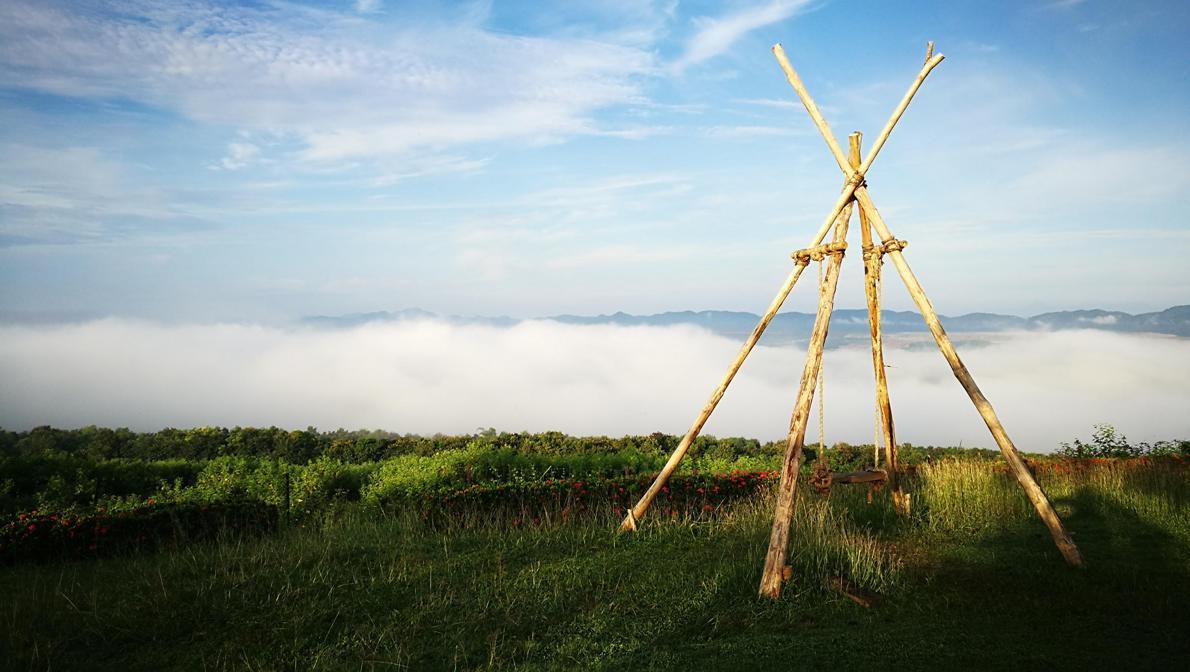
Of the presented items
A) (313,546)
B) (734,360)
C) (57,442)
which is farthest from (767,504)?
(57,442)

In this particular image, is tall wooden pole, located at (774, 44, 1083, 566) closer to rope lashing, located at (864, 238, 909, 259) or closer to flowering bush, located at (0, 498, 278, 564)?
rope lashing, located at (864, 238, 909, 259)

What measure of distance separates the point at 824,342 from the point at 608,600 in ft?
9.46

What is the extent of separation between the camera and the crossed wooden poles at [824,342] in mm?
6328

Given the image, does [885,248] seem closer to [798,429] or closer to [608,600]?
[798,429]

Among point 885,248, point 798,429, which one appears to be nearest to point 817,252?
point 885,248

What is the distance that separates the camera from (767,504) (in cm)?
827

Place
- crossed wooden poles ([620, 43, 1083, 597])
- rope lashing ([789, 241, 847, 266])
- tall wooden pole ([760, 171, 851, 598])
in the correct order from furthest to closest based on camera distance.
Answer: rope lashing ([789, 241, 847, 266]) → crossed wooden poles ([620, 43, 1083, 597]) → tall wooden pole ([760, 171, 851, 598])

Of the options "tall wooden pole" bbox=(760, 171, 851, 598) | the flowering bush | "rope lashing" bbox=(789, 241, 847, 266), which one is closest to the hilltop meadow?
the flowering bush

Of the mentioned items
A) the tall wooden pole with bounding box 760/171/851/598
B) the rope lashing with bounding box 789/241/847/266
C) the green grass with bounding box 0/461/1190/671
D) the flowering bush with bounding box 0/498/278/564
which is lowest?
the green grass with bounding box 0/461/1190/671

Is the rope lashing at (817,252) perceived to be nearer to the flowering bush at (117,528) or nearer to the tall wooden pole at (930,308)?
the tall wooden pole at (930,308)

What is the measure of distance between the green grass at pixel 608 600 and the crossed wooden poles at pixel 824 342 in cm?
39

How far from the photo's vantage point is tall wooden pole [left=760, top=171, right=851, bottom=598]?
5.94m

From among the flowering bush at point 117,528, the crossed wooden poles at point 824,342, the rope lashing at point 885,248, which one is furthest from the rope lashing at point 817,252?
the flowering bush at point 117,528

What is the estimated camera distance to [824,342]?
6.79 m
